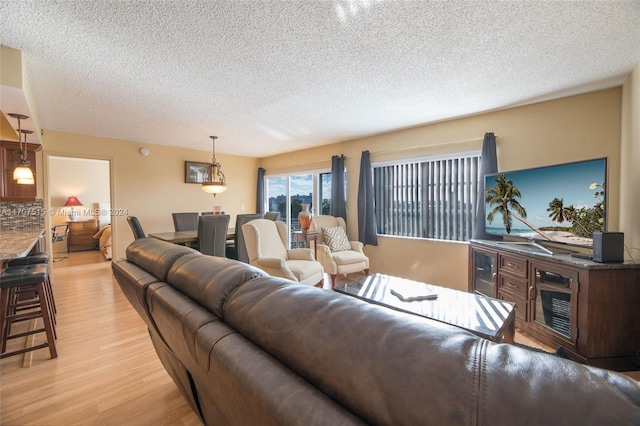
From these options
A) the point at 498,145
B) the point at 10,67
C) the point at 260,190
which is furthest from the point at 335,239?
the point at 10,67

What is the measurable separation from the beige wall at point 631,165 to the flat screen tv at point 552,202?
327 millimetres

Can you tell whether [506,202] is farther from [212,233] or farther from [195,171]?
[195,171]

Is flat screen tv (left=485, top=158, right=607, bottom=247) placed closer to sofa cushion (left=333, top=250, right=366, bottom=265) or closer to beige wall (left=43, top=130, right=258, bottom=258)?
sofa cushion (left=333, top=250, right=366, bottom=265)

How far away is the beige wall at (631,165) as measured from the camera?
218 cm

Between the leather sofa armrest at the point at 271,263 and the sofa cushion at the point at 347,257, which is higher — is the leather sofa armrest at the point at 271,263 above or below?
above

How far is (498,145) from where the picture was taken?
3291mm

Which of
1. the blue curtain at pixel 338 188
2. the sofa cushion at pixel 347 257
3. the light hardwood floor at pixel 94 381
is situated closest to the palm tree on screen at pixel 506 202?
the sofa cushion at pixel 347 257

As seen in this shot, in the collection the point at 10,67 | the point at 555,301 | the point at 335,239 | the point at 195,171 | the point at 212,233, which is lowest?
the point at 555,301

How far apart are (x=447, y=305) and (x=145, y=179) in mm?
5368

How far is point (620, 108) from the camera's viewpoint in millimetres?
2557

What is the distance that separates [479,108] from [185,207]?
211 inches

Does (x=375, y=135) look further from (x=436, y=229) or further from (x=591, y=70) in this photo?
(x=591, y=70)

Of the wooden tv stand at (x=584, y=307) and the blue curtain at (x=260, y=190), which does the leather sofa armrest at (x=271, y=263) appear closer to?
A: the wooden tv stand at (x=584, y=307)

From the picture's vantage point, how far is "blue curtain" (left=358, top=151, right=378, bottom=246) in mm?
4387
